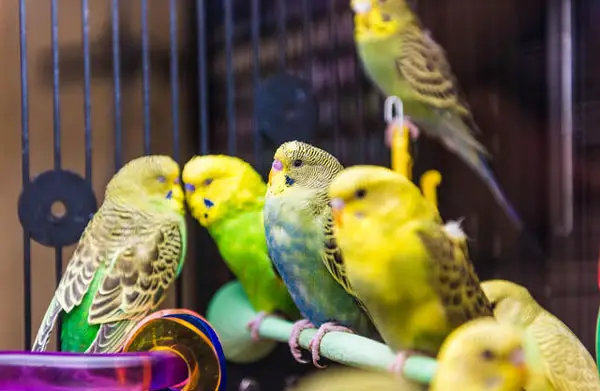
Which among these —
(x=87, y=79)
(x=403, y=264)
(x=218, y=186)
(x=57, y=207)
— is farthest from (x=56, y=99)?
(x=403, y=264)

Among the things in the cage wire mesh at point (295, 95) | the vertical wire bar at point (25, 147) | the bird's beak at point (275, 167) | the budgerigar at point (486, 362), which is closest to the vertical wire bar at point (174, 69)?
the cage wire mesh at point (295, 95)

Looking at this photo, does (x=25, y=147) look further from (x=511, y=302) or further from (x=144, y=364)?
(x=511, y=302)

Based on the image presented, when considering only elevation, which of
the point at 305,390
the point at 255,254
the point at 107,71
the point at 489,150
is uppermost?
the point at 107,71

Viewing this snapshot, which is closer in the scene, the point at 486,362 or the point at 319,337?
the point at 486,362

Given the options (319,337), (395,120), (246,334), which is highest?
(395,120)

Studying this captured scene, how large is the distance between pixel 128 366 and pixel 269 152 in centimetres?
30

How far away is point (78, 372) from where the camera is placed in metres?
0.79

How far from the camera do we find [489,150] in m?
0.90

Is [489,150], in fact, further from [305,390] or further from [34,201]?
[34,201]

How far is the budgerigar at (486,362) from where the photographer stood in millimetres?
588

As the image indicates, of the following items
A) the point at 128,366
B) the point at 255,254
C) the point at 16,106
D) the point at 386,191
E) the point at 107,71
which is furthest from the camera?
the point at 16,106

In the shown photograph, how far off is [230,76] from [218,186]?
190 mm

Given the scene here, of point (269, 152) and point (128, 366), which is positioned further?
point (269, 152)

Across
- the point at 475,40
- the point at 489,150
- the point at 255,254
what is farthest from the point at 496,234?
the point at 255,254
